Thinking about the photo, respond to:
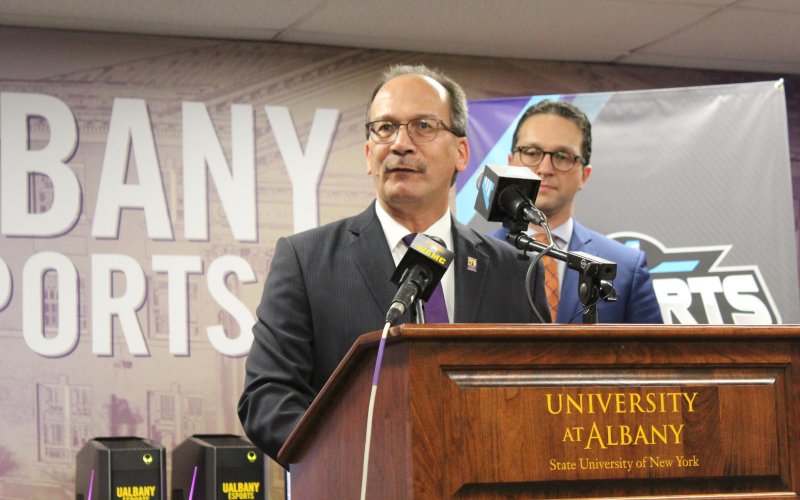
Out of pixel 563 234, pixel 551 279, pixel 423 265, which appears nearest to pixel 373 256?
pixel 423 265

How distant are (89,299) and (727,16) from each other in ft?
8.92

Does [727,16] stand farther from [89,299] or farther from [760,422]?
[760,422]

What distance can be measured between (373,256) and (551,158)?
1211mm

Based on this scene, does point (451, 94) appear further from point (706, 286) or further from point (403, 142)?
point (706, 286)

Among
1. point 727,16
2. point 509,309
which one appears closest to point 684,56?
point 727,16

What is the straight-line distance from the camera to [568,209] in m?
3.25

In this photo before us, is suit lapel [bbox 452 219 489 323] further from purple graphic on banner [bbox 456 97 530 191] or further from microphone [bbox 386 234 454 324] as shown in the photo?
purple graphic on banner [bbox 456 97 530 191]

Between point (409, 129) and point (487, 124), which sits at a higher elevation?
point (487, 124)

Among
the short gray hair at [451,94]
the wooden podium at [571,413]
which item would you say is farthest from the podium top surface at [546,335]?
the short gray hair at [451,94]

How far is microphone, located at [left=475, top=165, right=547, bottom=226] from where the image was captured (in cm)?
176

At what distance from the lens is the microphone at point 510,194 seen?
69.3 inches

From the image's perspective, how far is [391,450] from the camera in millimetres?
1401

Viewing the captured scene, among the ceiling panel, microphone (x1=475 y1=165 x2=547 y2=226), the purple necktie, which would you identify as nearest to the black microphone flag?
microphone (x1=475 y1=165 x2=547 y2=226)

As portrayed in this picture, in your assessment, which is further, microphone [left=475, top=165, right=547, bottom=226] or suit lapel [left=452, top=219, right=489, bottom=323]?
suit lapel [left=452, top=219, right=489, bottom=323]
